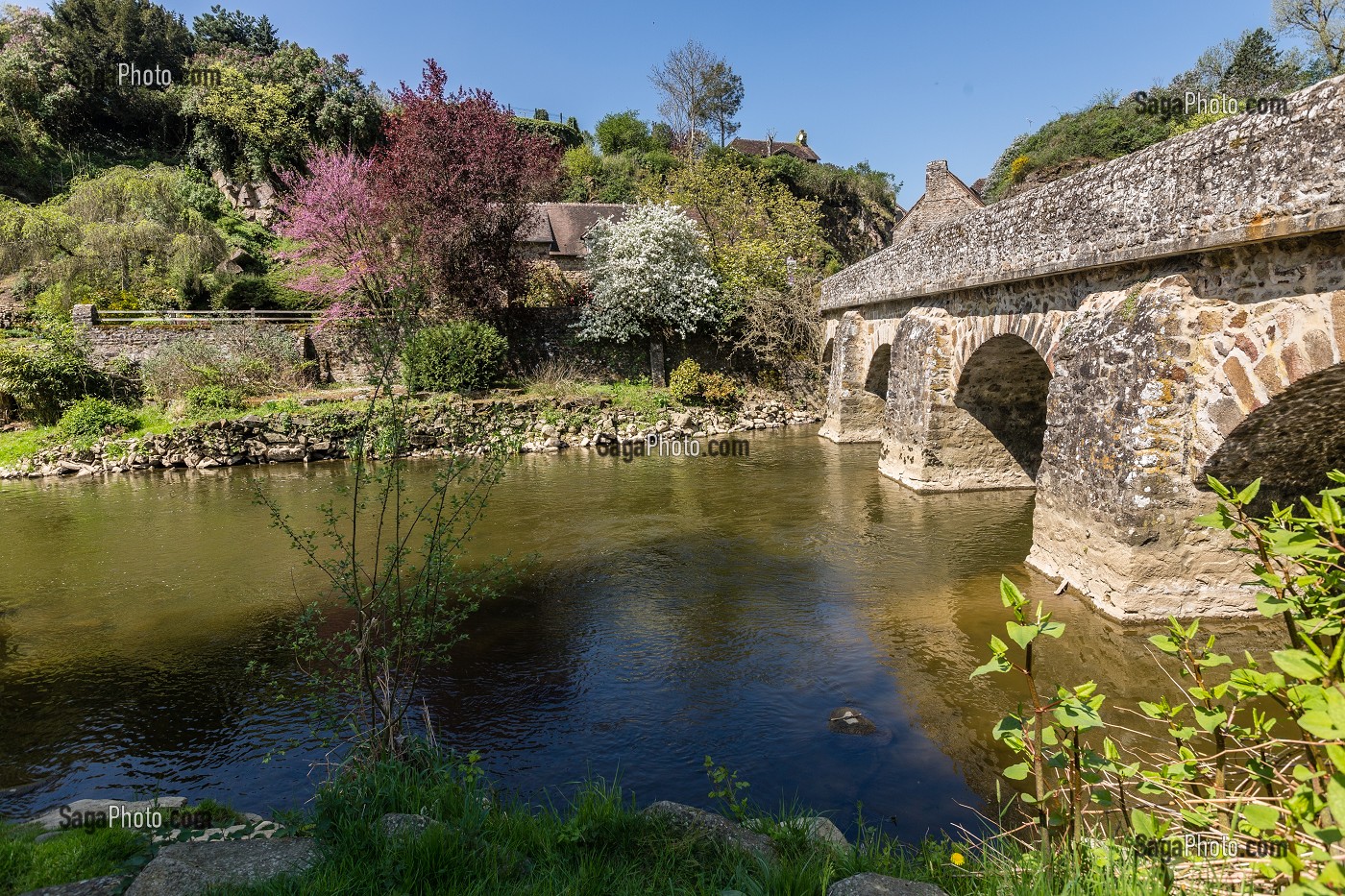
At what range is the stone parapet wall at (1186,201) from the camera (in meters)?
5.00

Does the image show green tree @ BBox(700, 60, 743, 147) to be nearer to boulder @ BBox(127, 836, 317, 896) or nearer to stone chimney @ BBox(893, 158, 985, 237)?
stone chimney @ BBox(893, 158, 985, 237)

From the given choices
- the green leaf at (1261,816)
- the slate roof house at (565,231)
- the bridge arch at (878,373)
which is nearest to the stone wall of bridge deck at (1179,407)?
the green leaf at (1261,816)

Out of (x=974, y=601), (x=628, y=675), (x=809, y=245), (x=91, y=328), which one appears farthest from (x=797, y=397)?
(x=91, y=328)

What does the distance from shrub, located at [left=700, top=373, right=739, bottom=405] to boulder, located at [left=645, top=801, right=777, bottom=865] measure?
1850 cm

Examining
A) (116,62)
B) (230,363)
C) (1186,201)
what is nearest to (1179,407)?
(1186,201)

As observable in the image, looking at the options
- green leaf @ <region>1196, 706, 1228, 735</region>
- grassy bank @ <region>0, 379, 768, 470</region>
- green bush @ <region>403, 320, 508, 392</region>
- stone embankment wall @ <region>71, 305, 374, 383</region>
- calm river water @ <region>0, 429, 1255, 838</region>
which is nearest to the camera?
green leaf @ <region>1196, 706, 1228, 735</region>

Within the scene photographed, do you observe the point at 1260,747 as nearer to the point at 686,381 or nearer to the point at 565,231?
the point at 686,381

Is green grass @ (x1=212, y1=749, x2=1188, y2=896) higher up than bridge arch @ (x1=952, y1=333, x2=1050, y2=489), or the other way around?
bridge arch @ (x1=952, y1=333, x2=1050, y2=489)

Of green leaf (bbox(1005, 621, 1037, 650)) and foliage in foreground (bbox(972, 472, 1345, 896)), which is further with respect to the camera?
green leaf (bbox(1005, 621, 1037, 650))

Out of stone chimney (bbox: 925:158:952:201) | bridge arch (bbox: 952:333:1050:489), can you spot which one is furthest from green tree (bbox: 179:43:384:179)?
bridge arch (bbox: 952:333:1050:489)

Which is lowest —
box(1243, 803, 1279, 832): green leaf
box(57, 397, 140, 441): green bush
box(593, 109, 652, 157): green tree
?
box(1243, 803, 1279, 832): green leaf

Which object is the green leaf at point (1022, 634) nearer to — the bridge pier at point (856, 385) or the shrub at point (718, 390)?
the bridge pier at point (856, 385)

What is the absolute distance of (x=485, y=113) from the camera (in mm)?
20625

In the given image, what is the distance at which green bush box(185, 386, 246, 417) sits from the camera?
1810 cm
